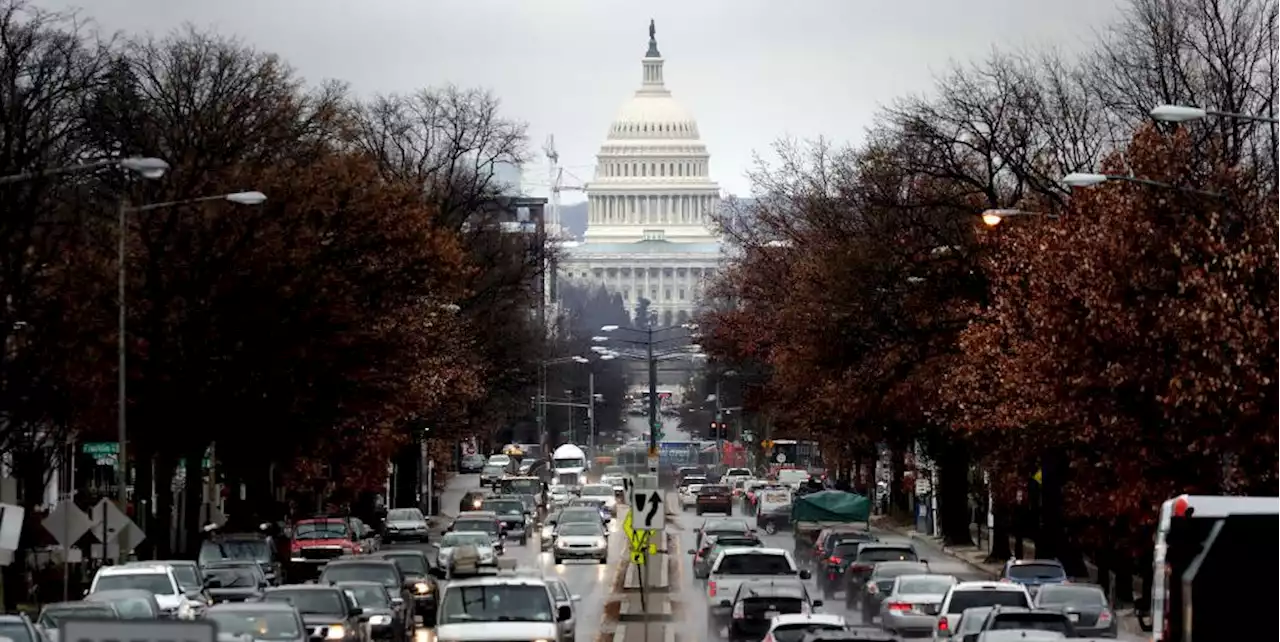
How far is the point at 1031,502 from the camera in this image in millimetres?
72875

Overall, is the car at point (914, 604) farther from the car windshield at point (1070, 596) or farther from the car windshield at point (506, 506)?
the car windshield at point (506, 506)

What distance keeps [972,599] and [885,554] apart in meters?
16.8

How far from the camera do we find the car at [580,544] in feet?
251

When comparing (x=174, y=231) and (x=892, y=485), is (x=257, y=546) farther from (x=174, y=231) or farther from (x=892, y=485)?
(x=892, y=485)

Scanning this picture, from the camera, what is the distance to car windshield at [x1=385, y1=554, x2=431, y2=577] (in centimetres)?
5134

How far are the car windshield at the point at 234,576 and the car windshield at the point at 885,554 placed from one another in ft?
41.4

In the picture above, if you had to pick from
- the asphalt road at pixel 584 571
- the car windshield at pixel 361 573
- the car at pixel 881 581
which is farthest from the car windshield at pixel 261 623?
the car at pixel 881 581

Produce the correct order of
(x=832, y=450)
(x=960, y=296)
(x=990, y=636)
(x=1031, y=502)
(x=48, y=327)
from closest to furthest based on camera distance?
(x=990, y=636) < (x=48, y=327) < (x=960, y=296) < (x=1031, y=502) < (x=832, y=450)

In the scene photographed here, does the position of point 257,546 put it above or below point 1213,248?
below

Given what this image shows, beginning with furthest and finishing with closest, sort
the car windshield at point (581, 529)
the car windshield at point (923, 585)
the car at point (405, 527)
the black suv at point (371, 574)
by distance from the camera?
the car at point (405, 527) < the car windshield at point (581, 529) < the car windshield at point (923, 585) < the black suv at point (371, 574)

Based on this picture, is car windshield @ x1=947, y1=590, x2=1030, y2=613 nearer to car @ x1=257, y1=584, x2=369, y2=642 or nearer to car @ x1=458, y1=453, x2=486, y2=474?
car @ x1=257, y1=584, x2=369, y2=642

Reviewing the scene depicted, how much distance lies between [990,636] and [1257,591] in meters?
8.10

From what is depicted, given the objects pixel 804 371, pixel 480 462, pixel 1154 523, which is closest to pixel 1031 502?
pixel 804 371

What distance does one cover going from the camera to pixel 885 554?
179ft
